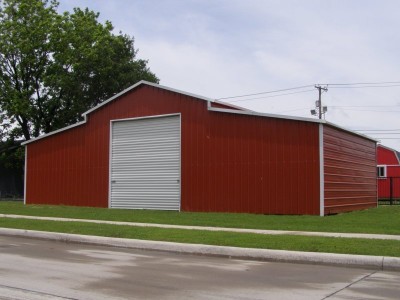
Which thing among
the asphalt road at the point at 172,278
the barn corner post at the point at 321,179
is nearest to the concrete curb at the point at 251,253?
the asphalt road at the point at 172,278

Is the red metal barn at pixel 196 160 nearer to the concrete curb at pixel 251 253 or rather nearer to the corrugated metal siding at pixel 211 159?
A: the corrugated metal siding at pixel 211 159

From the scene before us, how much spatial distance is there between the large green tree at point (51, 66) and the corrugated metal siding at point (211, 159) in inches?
488

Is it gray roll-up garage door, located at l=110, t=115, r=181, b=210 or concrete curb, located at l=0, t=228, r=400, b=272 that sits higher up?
gray roll-up garage door, located at l=110, t=115, r=181, b=210

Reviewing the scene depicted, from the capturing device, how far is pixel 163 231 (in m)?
14.6

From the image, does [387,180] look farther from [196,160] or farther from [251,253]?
[251,253]

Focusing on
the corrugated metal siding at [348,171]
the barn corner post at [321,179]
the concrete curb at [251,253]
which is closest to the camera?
the concrete curb at [251,253]

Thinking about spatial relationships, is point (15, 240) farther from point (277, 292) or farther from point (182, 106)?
point (182, 106)

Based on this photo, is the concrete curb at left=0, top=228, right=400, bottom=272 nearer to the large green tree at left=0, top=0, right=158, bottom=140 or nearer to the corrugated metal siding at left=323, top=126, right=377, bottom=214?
the corrugated metal siding at left=323, top=126, right=377, bottom=214

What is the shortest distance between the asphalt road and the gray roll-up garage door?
12.5m

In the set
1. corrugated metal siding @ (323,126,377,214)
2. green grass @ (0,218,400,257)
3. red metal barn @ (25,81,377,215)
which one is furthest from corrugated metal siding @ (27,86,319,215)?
green grass @ (0,218,400,257)

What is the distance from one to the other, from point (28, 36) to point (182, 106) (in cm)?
2016

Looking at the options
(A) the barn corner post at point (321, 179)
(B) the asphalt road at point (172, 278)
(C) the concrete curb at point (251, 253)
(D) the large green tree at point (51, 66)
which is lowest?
(B) the asphalt road at point (172, 278)

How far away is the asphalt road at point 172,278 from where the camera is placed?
289 inches

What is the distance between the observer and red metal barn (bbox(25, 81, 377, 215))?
67.3ft
